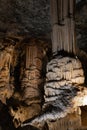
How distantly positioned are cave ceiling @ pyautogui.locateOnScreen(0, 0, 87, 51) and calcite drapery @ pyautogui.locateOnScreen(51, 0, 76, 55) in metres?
0.75

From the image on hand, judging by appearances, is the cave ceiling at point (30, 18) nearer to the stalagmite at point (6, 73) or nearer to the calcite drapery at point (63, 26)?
the stalagmite at point (6, 73)

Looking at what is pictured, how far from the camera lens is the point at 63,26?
664cm

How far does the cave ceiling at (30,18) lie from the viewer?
25.1 ft

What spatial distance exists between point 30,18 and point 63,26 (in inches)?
67.6

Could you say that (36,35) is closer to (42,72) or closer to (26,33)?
(26,33)

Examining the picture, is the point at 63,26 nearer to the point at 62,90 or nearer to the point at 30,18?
the point at 62,90

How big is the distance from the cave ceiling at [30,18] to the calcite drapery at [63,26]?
75 centimetres

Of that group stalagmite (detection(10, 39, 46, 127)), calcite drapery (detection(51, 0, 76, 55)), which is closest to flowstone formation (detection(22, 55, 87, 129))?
calcite drapery (detection(51, 0, 76, 55))

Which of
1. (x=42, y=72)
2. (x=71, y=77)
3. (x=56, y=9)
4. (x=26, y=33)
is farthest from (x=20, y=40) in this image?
(x=71, y=77)

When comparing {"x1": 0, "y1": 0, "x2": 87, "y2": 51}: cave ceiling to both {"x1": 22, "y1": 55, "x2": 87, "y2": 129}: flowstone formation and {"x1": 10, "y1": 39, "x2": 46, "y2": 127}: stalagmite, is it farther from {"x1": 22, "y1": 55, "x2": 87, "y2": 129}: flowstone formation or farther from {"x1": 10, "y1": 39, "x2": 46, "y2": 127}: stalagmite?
{"x1": 22, "y1": 55, "x2": 87, "y2": 129}: flowstone formation

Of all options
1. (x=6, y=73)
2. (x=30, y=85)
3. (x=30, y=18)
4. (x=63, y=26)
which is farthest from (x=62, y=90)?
(x=30, y=18)

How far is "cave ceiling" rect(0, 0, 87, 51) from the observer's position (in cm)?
764

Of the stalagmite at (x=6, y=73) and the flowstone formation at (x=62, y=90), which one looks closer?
the flowstone formation at (x=62, y=90)

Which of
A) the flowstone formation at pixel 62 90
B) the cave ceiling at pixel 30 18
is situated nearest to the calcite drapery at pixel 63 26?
the flowstone formation at pixel 62 90
